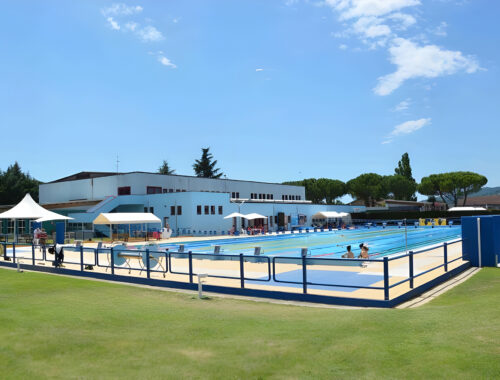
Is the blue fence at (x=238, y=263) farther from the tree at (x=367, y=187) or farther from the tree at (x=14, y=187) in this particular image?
the tree at (x=367, y=187)

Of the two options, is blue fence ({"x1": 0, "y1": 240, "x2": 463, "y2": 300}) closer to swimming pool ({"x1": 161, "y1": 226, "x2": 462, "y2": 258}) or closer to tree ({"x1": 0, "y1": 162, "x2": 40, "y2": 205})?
swimming pool ({"x1": 161, "y1": 226, "x2": 462, "y2": 258})

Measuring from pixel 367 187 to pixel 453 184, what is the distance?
51.4ft

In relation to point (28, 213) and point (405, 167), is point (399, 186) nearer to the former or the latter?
point (405, 167)

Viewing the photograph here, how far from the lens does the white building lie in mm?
40375

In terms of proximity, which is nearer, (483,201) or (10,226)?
(10,226)

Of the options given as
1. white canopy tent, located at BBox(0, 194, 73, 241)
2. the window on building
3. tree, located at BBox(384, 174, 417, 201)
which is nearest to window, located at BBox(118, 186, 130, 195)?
the window on building

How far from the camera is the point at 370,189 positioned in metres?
86.0

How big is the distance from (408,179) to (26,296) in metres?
95.7

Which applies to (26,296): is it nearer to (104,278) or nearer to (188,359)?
(104,278)

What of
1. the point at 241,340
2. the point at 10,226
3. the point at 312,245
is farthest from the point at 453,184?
the point at 241,340

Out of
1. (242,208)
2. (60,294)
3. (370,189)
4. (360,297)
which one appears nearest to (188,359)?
(360,297)

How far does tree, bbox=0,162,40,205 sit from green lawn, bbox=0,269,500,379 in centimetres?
6771

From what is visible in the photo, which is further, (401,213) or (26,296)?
(401,213)

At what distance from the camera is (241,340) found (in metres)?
6.17
